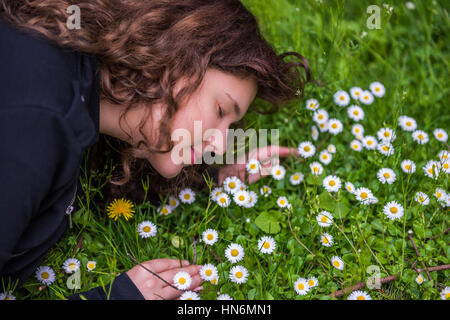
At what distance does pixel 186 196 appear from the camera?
1.51 meters

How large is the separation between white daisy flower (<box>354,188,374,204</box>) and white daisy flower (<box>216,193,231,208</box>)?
1.34 feet

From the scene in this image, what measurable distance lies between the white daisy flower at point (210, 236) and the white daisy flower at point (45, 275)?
0.45 meters

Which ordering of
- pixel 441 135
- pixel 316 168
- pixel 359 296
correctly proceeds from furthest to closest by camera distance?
1. pixel 441 135
2. pixel 316 168
3. pixel 359 296

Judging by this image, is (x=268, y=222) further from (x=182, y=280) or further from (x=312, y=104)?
(x=312, y=104)

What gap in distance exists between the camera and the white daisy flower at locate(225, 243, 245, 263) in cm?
134

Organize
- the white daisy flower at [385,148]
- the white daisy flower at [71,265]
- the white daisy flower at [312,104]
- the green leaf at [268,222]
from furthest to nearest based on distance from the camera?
1. the white daisy flower at [312,104]
2. the white daisy flower at [385,148]
3. the green leaf at [268,222]
4. the white daisy flower at [71,265]

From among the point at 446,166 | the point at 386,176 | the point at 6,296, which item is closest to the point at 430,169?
the point at 446,166

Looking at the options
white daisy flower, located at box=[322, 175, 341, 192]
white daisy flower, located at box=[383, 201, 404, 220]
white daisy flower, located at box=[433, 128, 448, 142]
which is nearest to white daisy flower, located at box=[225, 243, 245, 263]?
white daisy flower, located at box=[322, 175, 341, 192]

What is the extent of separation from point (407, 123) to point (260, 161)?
550mm

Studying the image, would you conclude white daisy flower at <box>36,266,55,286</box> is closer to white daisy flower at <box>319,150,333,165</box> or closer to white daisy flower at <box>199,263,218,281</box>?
white daisy flower at <box>199,263,218,281</box>

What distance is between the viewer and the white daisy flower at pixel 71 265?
1.31 m

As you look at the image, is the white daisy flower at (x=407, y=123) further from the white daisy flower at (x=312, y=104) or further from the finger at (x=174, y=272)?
the finger at (x=174, y=272)

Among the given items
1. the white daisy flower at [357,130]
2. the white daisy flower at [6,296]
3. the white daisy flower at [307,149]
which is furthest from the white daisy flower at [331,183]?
the white daisy flower at [6,296]
